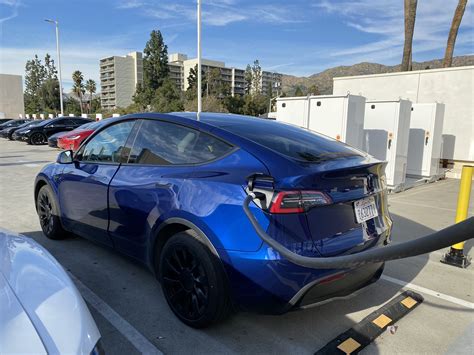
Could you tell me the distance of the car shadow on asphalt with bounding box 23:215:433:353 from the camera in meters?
2.64

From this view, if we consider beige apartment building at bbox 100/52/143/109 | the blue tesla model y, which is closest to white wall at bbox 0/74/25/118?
beige apartment building at bbox 100/52/143/109

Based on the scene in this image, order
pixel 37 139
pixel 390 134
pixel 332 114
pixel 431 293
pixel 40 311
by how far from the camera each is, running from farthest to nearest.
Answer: pixel 37 139, pixel 390 134, pixel 332 114, pixel 431 293, pixel 40 311

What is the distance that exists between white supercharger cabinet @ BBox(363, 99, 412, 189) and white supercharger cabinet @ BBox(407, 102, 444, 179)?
63.3 inches

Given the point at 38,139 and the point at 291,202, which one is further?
the point at 38,139

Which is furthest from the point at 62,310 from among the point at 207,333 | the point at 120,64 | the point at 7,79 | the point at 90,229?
the point at 120,64

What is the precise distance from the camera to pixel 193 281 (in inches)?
107

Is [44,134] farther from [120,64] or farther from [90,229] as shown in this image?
[120,64]

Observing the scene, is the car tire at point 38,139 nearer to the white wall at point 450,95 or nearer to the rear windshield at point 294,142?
the white wall at point 450,95

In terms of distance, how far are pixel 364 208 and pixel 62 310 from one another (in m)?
2.02

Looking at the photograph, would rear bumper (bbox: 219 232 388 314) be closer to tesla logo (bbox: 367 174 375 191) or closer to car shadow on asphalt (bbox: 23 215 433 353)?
car shadow on asphalt (bbox: 23 215 433 353)

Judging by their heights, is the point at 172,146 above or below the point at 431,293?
above

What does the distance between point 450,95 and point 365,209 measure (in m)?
11.0

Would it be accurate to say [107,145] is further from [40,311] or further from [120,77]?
[120,77]

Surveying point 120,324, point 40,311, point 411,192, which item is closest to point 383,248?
point 40,311
